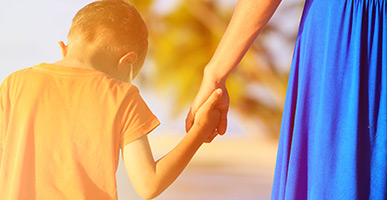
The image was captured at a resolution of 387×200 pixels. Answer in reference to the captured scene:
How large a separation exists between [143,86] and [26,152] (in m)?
0.53

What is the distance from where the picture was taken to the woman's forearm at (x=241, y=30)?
Result: 1.09 m

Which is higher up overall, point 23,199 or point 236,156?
point 236,156

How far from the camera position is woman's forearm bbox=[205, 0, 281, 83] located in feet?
3.58

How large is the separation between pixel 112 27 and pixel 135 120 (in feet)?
1.07

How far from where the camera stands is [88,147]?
1.52 m

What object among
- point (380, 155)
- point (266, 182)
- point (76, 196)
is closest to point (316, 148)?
point (380, 155)

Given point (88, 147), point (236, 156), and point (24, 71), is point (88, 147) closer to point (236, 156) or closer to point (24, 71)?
point (24, 71)

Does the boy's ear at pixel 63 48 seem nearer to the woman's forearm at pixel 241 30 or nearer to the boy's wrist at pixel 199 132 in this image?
the boy's wrist at pixel 199 132

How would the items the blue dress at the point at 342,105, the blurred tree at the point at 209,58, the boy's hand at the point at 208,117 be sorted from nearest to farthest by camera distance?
the blue dress at the point at 342,105
the boy's hand at the point at 208,117
the blurred tree at the point at 209,58

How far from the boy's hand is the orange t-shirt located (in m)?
0.16

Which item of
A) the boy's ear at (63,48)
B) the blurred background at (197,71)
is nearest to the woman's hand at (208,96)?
the blurred background at (197,71)

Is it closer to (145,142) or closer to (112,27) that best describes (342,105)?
(145,142)

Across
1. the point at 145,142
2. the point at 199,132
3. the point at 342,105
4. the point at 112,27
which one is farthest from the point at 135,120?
the point at 342,105

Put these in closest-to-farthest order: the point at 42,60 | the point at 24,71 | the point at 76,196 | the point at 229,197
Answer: the point at 76,196 < the point at 24,71 < the point at 42,60 < the point at 229,197
